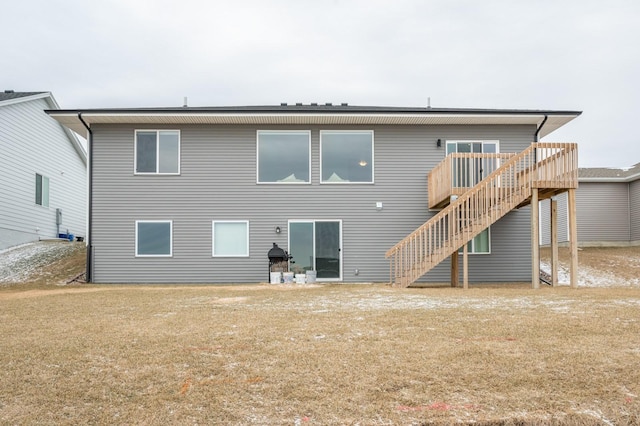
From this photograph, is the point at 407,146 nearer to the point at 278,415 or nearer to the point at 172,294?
the point at 172,294

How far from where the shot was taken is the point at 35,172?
21641 millimetres

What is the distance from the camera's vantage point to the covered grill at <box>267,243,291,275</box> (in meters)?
15.4

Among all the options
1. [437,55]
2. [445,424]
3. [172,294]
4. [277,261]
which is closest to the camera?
[445,424]

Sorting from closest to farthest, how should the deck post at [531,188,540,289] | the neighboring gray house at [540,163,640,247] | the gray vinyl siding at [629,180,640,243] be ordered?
1. the deck post at [531,188,540,289]
2. the gray vinyl siding at [629,180,640,243]
3. the neighboring gray house at [540,163,640,247]

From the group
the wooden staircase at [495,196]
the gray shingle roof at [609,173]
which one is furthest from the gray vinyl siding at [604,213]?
the wooden staircase at [495,196]

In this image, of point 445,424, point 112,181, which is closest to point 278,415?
point 445,424

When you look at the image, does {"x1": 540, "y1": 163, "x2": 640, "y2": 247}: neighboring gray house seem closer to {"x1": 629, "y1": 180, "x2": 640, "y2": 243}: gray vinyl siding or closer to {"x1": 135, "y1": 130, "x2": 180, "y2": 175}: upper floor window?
{"x1": 629, "y1": 180, "x2": 640, "y2": 243}: gray vinyl siding

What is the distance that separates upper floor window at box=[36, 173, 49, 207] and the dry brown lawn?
1532 cm

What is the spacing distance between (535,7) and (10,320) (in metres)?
20.0

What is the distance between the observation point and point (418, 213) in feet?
53.2

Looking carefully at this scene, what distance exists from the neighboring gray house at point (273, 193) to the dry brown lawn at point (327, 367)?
7.73 meters

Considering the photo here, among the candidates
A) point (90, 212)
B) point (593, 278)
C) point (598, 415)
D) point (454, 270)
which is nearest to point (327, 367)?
point (598, 415)

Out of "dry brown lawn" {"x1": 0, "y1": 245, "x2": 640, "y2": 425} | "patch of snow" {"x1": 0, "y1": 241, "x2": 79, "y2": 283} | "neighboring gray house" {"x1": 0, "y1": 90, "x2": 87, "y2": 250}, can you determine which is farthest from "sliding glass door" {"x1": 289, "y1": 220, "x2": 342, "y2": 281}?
"neighboring gray house" {"x1": 0, "y1": 90, "x2": 87, "y2": 250}

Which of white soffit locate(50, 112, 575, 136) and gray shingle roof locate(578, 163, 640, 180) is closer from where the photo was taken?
white soffit locate(50, 112, 575, 136)
